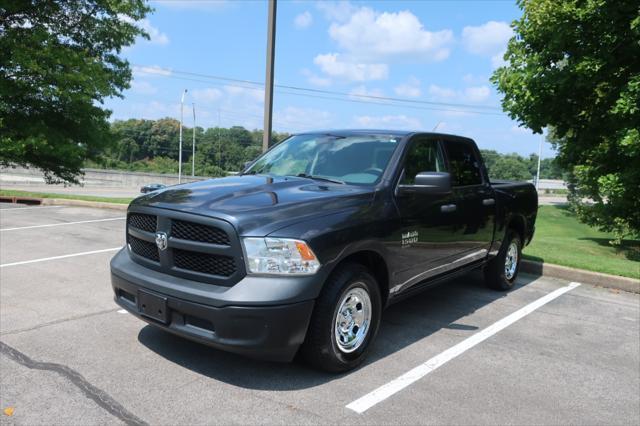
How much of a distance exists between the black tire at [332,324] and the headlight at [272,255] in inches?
13.8

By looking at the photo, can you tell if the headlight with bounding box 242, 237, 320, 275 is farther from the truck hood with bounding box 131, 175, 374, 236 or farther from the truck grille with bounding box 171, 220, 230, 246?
the truck grille with bounding box 171, 220, 230, 246

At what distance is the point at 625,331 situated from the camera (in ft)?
17.3

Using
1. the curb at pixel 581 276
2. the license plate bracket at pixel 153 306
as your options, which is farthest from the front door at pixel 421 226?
the curb at pixel 581 276

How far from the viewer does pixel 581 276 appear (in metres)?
7.36

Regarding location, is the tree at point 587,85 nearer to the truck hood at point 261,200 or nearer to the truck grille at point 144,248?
the truck hood at point 261,200

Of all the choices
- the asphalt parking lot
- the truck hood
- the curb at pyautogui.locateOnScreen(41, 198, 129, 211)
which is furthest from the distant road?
the truck hood

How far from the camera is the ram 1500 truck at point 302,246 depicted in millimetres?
3217

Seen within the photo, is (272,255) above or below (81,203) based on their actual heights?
above

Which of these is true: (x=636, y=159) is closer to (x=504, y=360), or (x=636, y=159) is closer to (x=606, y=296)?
(x=606, y=296)

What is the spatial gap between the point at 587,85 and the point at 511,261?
24.0 ft

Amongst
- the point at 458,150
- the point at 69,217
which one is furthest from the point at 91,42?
the point at 458,150

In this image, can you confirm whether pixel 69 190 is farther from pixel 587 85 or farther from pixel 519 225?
pixel 519 225

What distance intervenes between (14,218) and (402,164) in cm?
1045

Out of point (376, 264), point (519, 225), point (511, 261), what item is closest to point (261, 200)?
point (376, 264)
